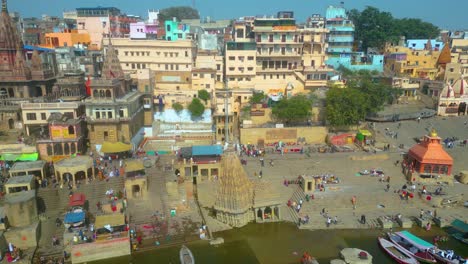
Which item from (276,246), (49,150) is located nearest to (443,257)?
(276,246)

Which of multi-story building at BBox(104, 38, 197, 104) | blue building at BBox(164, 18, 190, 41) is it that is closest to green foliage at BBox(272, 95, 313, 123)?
multi-story building at BBox(104, 38, 197, 104)

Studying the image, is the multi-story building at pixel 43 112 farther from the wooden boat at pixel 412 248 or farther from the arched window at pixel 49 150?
the wooden boat at pixel 412 248

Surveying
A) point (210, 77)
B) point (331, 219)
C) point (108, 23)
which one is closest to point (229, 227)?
point (331, 219)

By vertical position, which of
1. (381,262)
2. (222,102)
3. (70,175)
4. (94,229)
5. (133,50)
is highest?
(133,50)

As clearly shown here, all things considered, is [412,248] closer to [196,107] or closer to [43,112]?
[196,107]

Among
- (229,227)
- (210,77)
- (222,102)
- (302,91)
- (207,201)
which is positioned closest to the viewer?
(229,227)

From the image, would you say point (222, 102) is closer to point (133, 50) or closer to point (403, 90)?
point (133, 50)
